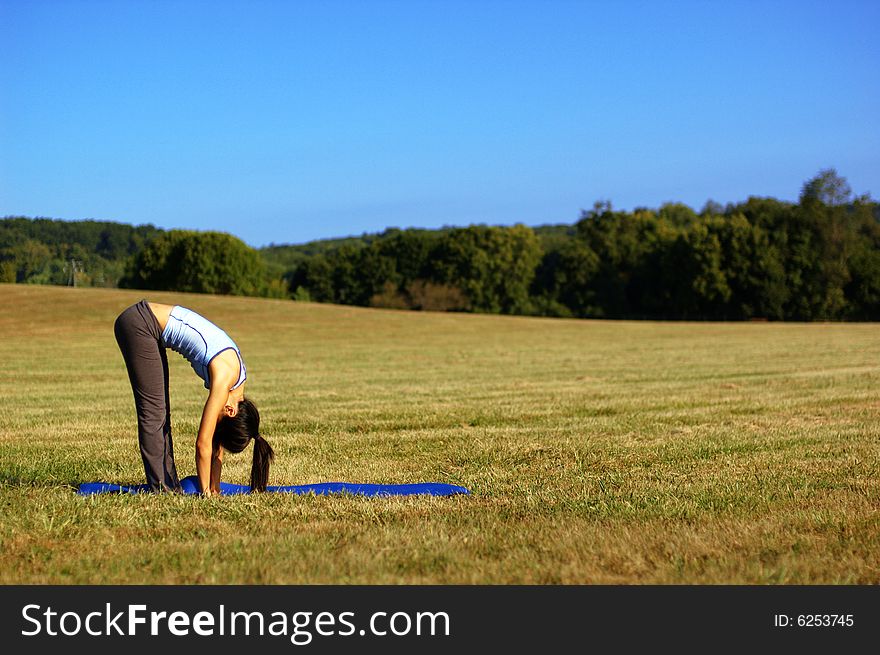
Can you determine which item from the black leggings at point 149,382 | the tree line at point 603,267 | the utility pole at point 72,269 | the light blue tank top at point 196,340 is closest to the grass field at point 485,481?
the black leggings at point 149,382

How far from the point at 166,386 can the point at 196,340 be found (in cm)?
61

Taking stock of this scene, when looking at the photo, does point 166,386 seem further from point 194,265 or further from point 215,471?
point 194,265

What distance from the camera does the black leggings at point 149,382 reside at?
6398 mm

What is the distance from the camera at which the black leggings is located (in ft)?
21.0

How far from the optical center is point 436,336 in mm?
40781

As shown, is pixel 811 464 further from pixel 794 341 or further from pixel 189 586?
pixel 794 341

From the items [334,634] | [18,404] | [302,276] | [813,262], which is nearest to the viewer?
[334,634]

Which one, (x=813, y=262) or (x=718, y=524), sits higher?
(x=813, y=262)

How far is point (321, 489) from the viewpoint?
6.73m

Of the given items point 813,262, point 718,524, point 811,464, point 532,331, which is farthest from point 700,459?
point 813,262

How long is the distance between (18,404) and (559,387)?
32.4 feet

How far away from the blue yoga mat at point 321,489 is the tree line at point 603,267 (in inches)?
2207

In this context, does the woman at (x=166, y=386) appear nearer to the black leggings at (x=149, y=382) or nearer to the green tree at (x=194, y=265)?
the black leggings at (x=149, y=382)

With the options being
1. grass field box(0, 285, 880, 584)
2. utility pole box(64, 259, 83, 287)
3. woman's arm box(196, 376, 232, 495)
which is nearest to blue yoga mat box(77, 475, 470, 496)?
grass field box(0, 285, 880, 584)
